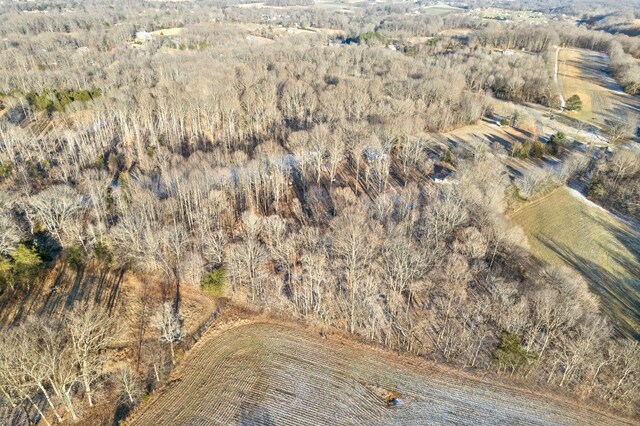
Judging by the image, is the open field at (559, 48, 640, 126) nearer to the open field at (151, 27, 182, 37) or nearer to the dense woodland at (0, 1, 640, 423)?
the dense woodland at (0, 1, 640, 423)

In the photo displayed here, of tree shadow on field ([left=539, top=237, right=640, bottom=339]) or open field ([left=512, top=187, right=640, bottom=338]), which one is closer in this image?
tree shadow on field ([left=539, top=237, right=640, bottom=339])

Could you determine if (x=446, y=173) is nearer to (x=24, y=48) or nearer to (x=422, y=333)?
(x=422, y=333)

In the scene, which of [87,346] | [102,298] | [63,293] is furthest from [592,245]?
[63,293]

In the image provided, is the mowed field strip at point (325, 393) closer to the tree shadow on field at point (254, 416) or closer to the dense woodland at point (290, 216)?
the tree shadow on field at point (254, 416)

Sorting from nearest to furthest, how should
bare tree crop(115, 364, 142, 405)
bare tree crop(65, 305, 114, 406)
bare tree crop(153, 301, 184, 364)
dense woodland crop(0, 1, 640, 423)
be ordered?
bare tree crop(65, 305, 114, 406)
bare tree crop(115, 364, 142, 405)
dense woodland crop(0, 1, 640, 423)
bare tree crop(153, 301, 184, 364)

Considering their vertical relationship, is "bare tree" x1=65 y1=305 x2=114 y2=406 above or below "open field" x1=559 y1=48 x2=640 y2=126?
below

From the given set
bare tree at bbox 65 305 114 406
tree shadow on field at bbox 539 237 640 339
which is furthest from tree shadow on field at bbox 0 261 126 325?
tree shadow on field at bbox 539 237 640 339

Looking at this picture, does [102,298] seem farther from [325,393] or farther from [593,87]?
[593,87]
